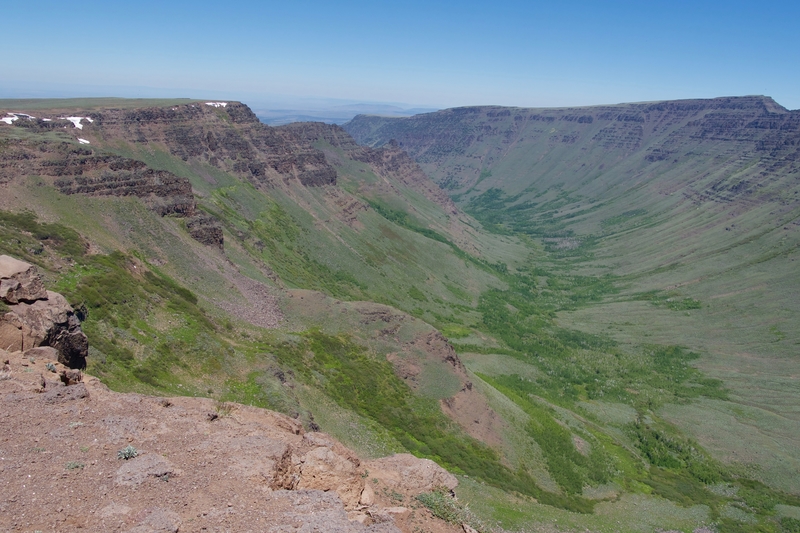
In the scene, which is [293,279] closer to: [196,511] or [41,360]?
[41,360]

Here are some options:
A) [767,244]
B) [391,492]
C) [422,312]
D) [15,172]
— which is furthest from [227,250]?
[767,244]

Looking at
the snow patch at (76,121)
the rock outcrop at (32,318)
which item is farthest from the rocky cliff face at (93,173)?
the rock outcrop at (32,318)

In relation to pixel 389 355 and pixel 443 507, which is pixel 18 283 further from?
pixel 389 355

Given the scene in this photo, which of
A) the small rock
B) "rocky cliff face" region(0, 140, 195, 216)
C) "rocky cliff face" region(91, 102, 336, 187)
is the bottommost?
the small rock

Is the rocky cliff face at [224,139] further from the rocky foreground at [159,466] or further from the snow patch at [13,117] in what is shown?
the rocky foreground at [159,466]

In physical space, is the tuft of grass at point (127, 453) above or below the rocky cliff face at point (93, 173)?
below

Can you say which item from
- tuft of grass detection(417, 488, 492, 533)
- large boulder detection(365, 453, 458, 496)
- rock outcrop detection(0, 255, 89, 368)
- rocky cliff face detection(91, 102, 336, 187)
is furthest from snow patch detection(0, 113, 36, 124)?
tuft of grass detection(417, 488, 492, 533)

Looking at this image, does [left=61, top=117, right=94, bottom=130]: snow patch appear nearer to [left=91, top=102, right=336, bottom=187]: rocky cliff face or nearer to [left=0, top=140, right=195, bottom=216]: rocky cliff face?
[left=91, top=102, right=336, bottom=187]: rocky cliff face
